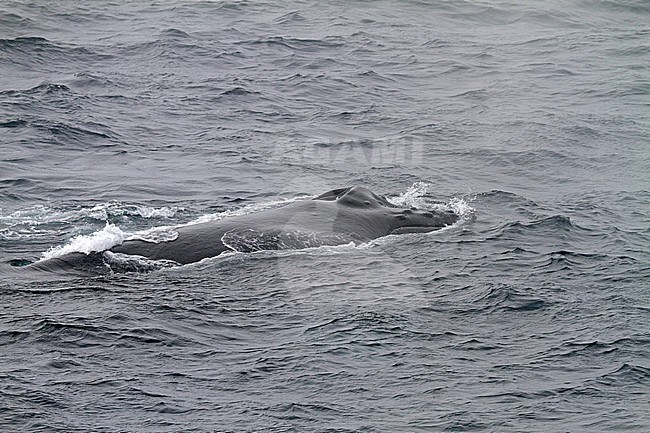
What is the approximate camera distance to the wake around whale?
16125mm

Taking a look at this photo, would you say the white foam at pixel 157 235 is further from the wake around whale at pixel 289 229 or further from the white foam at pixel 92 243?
the white foam at pixel 92 243

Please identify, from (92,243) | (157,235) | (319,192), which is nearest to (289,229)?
(157,235)

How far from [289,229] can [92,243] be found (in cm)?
296

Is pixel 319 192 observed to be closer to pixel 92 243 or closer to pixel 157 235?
pixel 157 235

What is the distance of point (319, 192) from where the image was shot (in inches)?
843

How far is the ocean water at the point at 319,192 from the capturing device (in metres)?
12.4

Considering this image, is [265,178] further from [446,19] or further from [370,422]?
[446,19]

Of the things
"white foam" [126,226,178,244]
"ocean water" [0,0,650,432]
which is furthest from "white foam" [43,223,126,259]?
"white foam" [126,226,178,244]

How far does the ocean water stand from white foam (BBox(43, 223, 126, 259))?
0.08 metres

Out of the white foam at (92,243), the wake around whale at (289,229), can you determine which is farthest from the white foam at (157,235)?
the white foam at (92,243)

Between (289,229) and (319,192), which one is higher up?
(289,229)

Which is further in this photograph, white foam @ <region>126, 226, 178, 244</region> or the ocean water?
white foam @ <region>126, 226, 178, 244</region>

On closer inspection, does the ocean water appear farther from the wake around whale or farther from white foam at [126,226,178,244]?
the wake around whale

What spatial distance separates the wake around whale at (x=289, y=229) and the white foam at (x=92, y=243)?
15 cm
